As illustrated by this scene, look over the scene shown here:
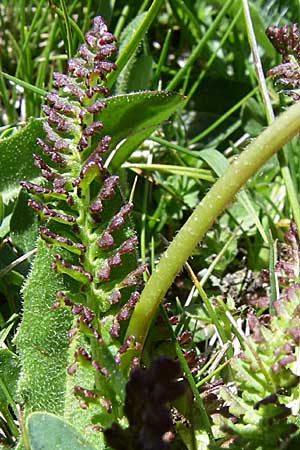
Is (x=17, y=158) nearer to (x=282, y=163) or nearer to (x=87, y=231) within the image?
(x=87, y=231)

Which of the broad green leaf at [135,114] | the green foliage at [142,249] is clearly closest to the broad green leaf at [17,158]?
the green foliage at [142,249]

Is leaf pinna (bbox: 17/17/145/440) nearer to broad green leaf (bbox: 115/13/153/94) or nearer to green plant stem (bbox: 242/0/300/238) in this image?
green plant stem (bbox: 242/0/300/238)

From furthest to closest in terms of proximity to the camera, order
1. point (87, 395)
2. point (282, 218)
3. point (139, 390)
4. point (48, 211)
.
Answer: point (282, 218)
point (48, 211)
point (87, 395)
point (139, 390)

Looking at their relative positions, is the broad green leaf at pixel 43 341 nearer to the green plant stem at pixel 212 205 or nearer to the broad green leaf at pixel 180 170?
the green plant stem at pixel 212 205

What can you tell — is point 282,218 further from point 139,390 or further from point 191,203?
point 139,390

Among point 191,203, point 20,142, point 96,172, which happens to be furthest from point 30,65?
point 96,172

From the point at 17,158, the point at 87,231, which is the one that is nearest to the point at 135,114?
the point at 17,158
